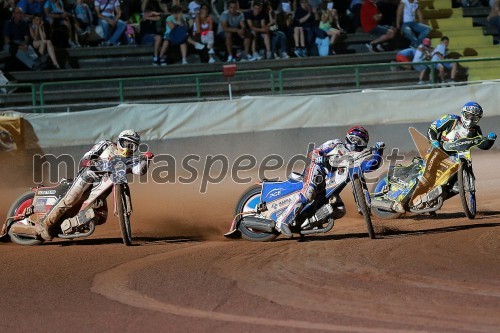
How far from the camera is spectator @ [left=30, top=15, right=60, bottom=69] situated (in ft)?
70.0

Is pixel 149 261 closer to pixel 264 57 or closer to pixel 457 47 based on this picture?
pixel 264 57

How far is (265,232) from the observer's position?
11758 millimetres

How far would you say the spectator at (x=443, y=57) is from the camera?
20.9m

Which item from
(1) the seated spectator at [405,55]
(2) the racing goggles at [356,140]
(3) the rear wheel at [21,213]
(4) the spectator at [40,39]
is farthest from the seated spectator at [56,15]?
(2) the racing goggles at [356,140]

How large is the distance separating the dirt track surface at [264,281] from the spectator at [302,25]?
10.7 m

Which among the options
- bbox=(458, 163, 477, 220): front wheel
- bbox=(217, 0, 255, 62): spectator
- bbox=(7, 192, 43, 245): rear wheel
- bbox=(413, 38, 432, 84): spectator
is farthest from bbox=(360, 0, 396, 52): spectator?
bbox=(7, 192, 43, 245): rear wheel

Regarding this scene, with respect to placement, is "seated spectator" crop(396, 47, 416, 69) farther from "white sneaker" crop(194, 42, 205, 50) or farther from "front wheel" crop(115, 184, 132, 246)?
"front wheel" crop(115, 184, 132, 246)

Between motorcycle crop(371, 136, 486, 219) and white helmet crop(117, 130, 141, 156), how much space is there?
155 inches

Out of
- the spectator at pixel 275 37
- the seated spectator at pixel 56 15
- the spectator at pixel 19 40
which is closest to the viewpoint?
the spectator at pixel 19 40

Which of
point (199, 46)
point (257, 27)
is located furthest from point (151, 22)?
point (257, 27)

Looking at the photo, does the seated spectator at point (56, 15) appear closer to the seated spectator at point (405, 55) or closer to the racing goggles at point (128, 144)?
the seated spectator at point (405, 55)

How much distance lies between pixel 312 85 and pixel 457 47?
22.9 feet

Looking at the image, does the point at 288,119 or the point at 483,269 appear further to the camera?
the point at 288,119

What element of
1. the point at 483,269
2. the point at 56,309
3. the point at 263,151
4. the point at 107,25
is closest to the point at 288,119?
the point at 263,151
